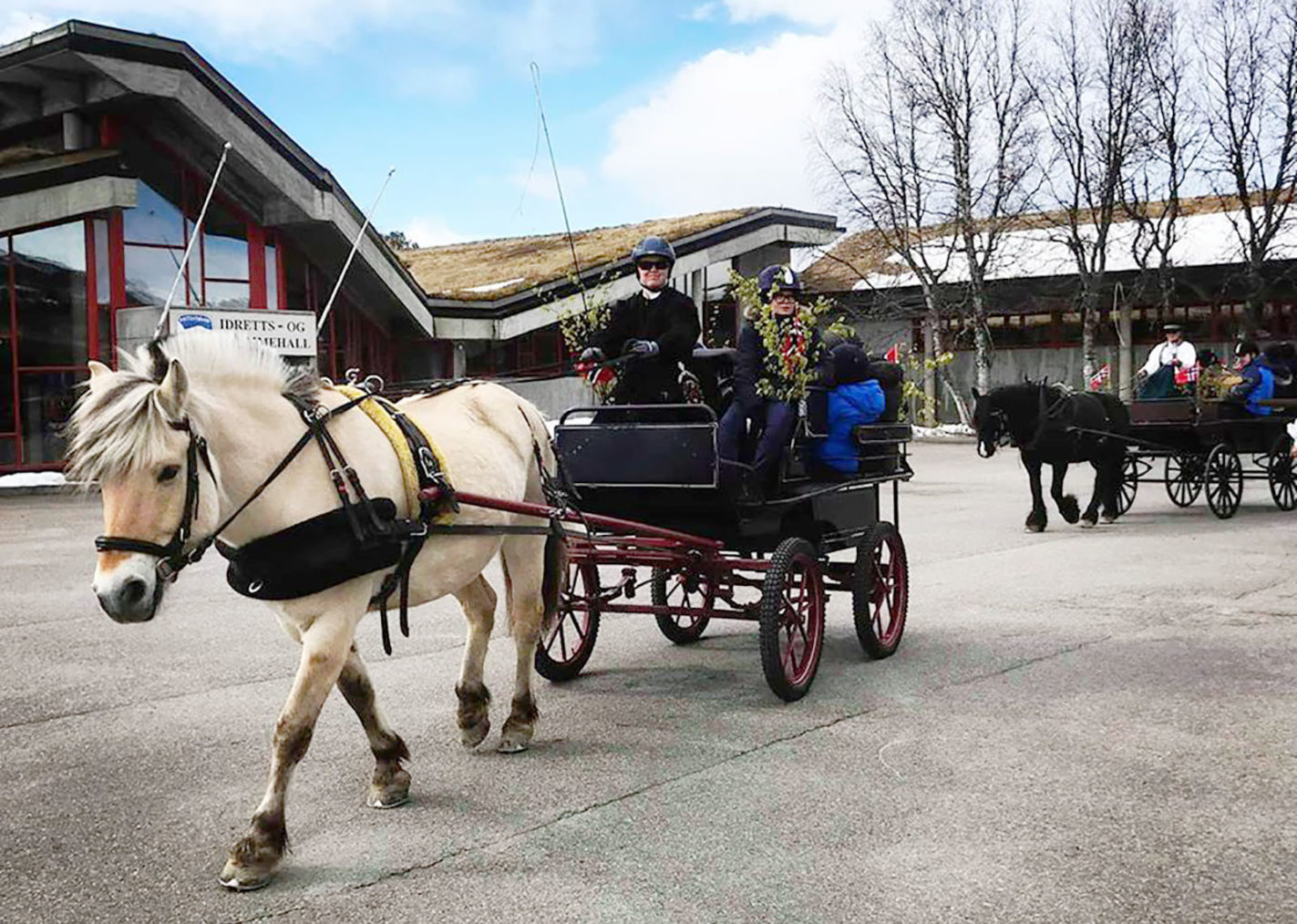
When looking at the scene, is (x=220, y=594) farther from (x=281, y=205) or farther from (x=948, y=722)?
(x=281, y=205)

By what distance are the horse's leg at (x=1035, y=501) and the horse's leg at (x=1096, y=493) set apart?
2.23 feet

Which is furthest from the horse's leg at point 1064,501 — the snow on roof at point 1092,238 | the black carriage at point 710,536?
the snow on roof at point 1092,238

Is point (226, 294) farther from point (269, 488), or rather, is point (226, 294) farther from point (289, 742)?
→ point (289, 742)

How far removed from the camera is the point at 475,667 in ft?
18.1

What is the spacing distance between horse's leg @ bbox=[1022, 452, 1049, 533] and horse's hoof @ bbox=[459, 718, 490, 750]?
30.9 feet

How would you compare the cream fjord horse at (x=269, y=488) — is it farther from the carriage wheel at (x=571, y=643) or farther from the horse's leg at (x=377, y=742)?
the carriage wheel at (x=571, y=643)

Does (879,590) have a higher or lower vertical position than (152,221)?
lower

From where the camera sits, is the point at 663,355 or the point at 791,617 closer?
the point at 791,617

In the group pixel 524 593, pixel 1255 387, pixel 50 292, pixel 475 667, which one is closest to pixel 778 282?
pixel 524 593

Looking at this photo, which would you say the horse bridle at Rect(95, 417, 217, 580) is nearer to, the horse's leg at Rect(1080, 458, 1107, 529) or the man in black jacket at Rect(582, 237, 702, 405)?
the man in black jacket at Rect(582, 237, 702, 405)

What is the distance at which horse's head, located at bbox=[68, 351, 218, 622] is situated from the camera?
3.67 metres

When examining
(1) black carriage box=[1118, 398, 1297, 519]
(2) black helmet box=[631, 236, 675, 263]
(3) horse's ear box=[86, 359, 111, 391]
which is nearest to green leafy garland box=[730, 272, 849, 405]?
(2) black helmet box=[631, 236, 675, 263]

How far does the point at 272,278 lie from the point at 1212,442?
17.0 m

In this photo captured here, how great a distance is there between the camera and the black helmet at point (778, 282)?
668cm
